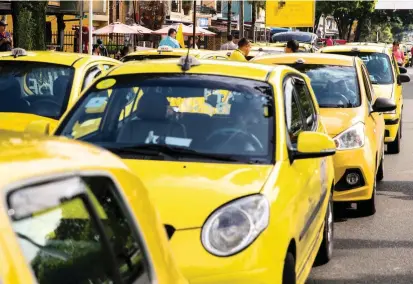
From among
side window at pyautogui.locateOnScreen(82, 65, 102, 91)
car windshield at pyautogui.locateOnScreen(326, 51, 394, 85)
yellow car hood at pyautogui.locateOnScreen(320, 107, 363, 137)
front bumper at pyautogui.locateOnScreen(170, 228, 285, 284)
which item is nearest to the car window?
front bumper at pyautogui.locateOnScreen(170, 228, 285, 284)

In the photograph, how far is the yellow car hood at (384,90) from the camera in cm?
1516

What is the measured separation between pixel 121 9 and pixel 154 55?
39.4m

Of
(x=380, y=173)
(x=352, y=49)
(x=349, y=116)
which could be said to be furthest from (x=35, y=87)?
(x=352, y=49)

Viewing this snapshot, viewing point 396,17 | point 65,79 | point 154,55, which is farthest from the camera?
point 396,17

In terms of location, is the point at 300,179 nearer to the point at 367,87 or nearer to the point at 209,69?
the point at 209,69

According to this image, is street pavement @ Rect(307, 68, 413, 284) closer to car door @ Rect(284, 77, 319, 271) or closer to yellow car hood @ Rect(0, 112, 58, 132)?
car door @ Rect(284, 77, 319, 271)

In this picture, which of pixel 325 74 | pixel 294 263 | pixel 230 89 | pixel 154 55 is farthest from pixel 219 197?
pixel 154 55

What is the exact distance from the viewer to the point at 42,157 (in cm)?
248

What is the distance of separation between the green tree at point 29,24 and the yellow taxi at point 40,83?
471 inches

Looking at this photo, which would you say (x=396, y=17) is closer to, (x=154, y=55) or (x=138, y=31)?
(x=138, y=31)

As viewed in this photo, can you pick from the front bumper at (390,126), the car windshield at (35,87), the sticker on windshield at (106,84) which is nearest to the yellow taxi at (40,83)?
the car windshield at (35,87)

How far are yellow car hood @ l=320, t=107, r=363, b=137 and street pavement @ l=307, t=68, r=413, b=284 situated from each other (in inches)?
34.1

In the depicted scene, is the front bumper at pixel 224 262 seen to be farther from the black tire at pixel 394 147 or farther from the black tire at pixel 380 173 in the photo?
the black tire at pixel 394 147

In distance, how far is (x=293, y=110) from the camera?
21.5ft
